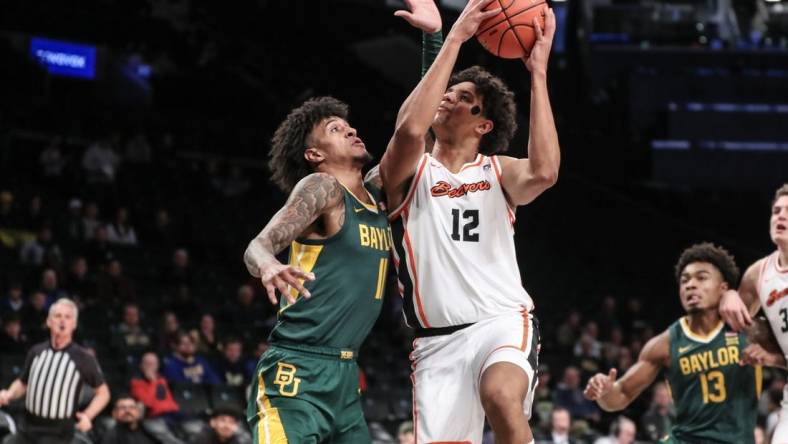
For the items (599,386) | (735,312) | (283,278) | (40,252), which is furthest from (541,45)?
(40,252)

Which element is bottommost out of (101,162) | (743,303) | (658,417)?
(658,417)

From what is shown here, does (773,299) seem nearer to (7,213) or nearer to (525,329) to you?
(525,329)

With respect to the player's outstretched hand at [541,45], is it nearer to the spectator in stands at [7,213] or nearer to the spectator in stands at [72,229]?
the spectator in stands at [72,229]

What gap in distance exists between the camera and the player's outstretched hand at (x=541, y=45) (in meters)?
5.31

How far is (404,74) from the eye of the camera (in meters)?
25.7

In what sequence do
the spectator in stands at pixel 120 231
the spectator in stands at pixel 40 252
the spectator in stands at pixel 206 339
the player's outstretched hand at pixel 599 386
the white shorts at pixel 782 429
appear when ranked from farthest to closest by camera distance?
the spectator in stands at pixel 120 231
the spectator in stands at pixel 40 252
the spectator in stands at pixel 206 339
the player's outstretched hand at pixel 599 386
the white shorts at pixel 782 429

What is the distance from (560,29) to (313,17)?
5556mm

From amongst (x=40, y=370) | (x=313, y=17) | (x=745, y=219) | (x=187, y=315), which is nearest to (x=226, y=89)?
(x=313, y=17)

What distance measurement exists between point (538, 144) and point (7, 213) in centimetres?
1214

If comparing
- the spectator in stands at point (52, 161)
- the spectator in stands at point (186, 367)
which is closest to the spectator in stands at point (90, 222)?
the spectator in stands at point (52, 161)

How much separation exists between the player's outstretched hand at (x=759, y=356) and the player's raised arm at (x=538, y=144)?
221cm

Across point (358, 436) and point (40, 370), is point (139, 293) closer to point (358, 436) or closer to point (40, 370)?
point (40, 370)

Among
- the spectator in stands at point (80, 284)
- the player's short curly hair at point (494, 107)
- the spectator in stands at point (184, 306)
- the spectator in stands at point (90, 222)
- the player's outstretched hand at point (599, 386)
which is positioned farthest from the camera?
the spectator in stands at point (90, 222)

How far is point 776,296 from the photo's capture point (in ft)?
21.8
